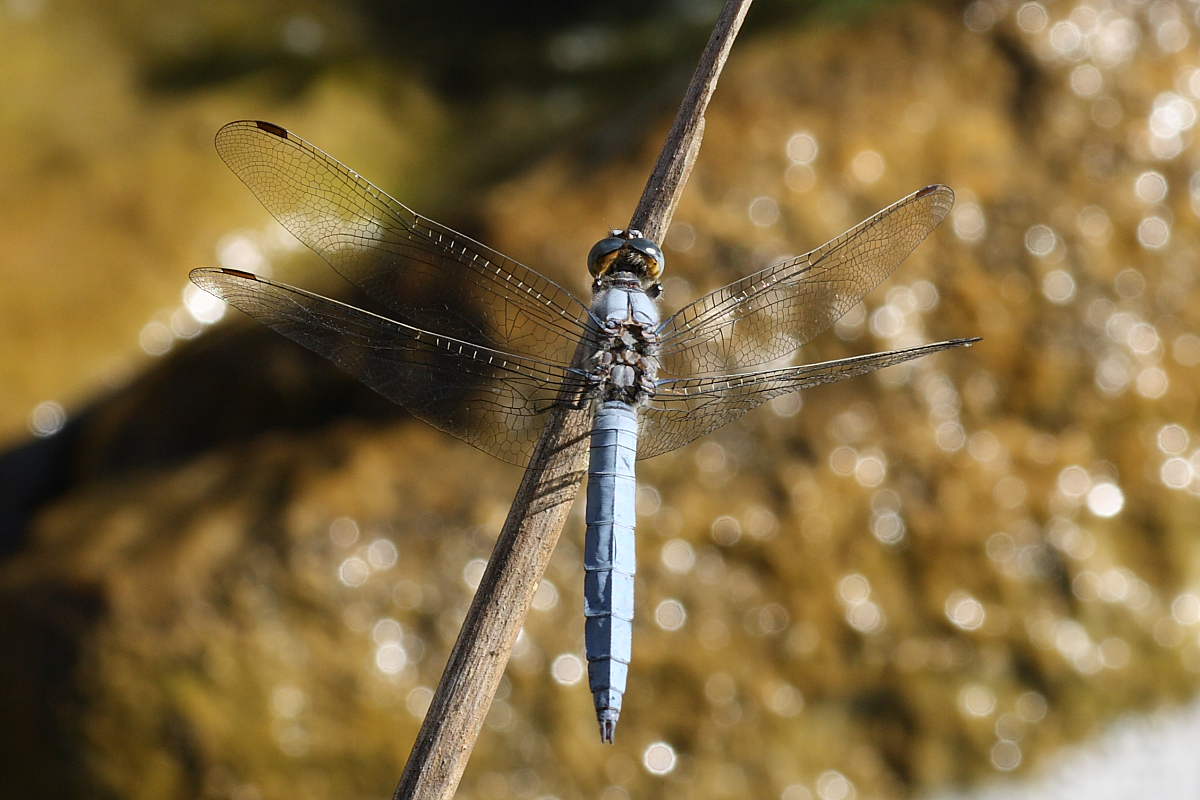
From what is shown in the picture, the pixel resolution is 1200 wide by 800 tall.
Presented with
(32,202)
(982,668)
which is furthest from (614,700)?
(32,202)

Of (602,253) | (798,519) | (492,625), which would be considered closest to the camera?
(492,625)

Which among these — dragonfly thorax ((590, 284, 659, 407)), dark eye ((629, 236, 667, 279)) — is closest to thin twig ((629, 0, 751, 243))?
dark eye ((629, 236, 667, 279))

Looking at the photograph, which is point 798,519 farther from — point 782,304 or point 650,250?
point 650,250

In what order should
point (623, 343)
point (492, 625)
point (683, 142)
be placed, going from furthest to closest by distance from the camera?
point (623, 343) → point (683, 142) → point (492, 625)

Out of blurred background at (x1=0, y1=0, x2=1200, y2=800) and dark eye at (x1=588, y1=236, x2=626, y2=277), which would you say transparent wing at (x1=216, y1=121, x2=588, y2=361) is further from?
blurred background at (x1=0, y1=0, x2=1200, y2=800)

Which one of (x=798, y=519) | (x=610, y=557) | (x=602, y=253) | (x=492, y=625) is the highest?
(x=798, y=519)

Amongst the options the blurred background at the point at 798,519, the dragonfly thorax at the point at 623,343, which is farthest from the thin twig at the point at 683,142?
the blurred background at the point at 798,519

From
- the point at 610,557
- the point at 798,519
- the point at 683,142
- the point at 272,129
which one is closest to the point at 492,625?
the point at 610,557
